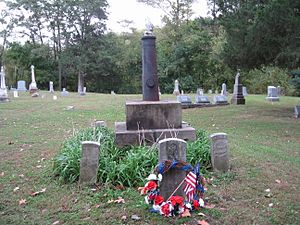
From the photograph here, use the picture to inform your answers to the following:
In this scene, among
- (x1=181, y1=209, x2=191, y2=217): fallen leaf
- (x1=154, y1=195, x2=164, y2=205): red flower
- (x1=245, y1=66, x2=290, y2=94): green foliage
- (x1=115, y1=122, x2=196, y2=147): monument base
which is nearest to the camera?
(x1=181, y1=209, x2=191, y2=217): fallen leaf

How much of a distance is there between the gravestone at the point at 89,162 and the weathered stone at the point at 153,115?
1.74 metres

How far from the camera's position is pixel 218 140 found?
16.9 ft

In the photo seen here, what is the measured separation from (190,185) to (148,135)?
2.46 m

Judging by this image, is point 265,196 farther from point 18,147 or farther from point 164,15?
point 164,15

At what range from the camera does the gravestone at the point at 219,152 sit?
203 inches

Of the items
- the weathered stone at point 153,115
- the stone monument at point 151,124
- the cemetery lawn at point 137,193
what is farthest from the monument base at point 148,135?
the cemetery lawn at point 137,193

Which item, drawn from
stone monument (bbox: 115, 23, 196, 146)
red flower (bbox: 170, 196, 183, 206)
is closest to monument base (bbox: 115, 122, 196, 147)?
stone monument (bbox: 115, 23, 196, 146)

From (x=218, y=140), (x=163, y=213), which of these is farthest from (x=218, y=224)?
(x=218, y=140)

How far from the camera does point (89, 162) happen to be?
468 cm

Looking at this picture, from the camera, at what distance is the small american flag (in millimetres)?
3850

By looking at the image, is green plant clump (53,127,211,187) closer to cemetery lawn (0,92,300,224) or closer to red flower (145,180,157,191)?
cemetery lawn (0,92,300,224)

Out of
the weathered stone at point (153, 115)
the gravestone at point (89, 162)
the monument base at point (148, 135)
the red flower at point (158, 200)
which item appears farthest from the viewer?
the weathered stone at point (153, 115)

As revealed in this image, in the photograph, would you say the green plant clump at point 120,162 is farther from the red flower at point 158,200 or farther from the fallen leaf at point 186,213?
the fallen leaf at point 186,213

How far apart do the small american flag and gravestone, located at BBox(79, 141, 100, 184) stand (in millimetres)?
1505
